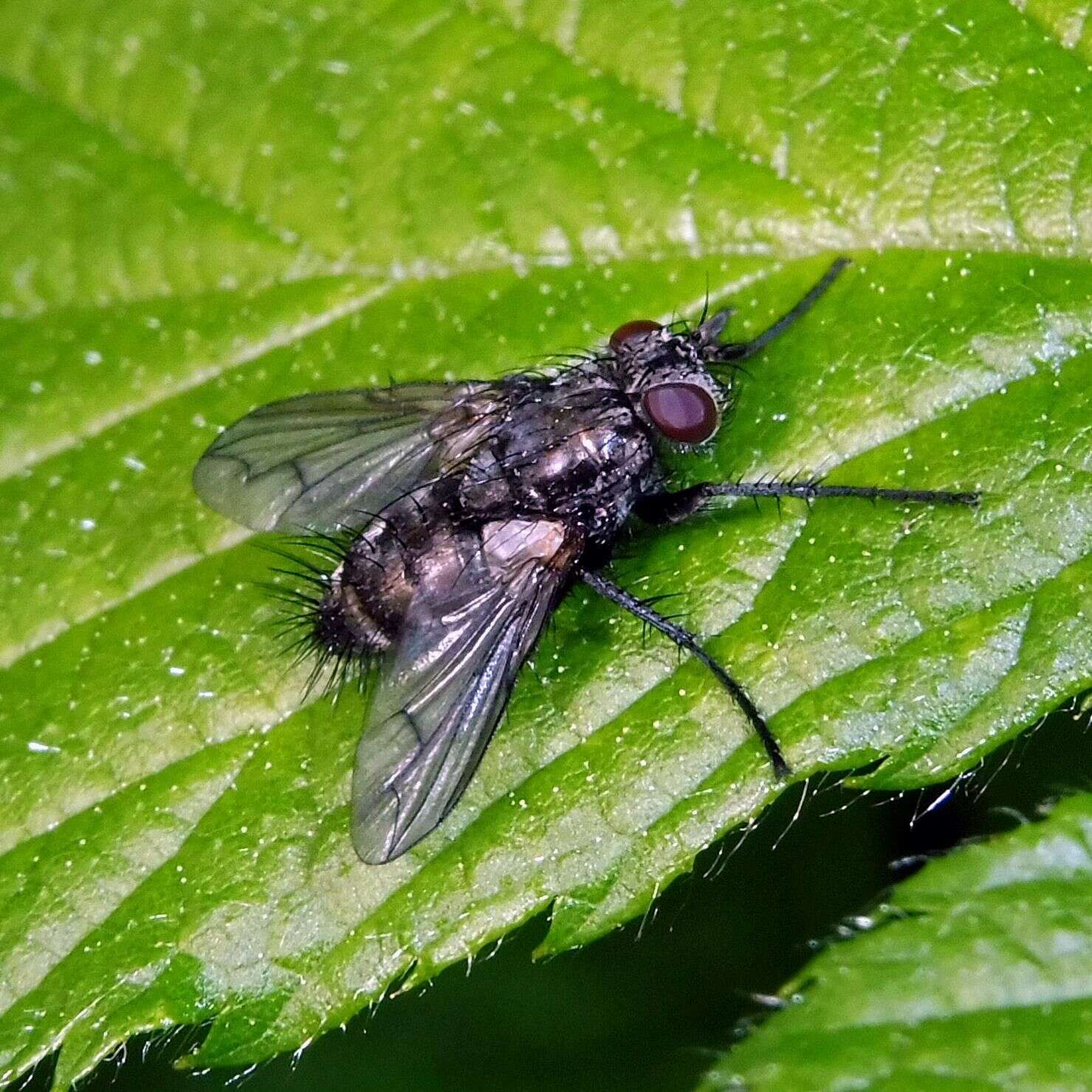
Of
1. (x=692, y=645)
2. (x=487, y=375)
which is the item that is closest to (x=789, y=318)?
(x=487, y=375)

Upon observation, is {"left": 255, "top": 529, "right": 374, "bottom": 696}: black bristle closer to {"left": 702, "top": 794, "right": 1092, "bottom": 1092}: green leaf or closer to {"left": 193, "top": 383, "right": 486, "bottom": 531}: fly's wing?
{"left": 193, "top": 383, "right": 486, "bottom": 531}: fly's wing

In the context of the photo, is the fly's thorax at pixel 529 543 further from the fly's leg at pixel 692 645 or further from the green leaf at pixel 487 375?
the green leaf at pixel 487 375

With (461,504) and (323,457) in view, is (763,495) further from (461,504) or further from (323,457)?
(323,457)

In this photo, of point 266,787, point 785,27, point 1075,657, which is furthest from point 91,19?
point 1075,657

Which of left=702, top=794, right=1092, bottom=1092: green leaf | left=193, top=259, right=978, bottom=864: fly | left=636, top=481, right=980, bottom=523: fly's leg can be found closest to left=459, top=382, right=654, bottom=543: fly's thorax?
left=193, top=259, right=978, bottom=864: fly

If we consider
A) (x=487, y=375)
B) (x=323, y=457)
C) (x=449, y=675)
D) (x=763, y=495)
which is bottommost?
(x=763, y=495)
